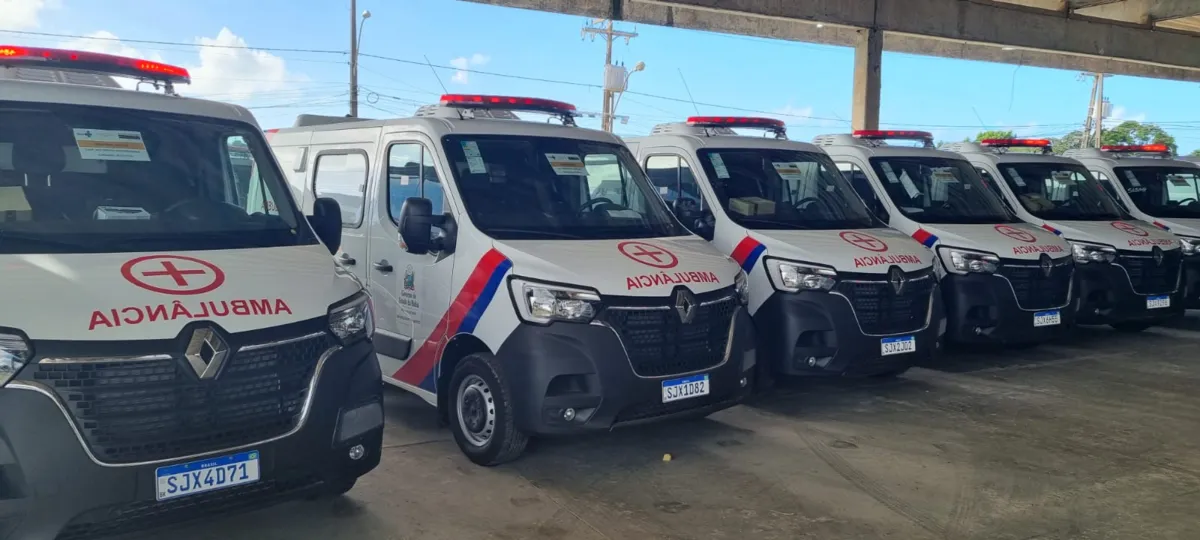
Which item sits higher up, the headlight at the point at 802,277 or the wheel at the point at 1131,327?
the headlight at the point at 802,277

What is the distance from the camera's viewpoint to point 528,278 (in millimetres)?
4785

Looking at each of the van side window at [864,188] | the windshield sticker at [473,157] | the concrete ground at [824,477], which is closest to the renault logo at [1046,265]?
the concrete ground at [824,477]

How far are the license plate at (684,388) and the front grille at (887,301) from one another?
1597mm

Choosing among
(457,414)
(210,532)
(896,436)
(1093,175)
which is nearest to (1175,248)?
(1093,175)

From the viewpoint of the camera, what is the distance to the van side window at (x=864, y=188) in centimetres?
829

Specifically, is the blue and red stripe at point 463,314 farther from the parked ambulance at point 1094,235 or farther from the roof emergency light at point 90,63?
the parked ambulance at point 1094,235

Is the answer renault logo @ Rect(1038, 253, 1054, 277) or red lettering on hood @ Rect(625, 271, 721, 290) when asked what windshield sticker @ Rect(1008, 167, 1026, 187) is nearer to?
renault logo @ Rect(1038, 253, 1054, 277)

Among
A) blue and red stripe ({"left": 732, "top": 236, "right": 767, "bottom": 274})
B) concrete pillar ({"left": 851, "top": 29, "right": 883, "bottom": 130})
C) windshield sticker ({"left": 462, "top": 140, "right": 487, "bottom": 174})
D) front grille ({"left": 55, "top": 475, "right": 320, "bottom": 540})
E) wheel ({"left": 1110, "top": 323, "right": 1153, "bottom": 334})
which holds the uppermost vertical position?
concrete pillar ({"left": 851, "top": 29, "right": 883, "bottom": 130})

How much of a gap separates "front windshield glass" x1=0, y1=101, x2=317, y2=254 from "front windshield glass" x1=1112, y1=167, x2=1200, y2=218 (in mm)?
9943

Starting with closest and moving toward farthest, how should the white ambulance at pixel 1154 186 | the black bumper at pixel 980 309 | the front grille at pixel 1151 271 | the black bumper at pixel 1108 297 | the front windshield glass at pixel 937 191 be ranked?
1. the black bumper at pixel 980 309
2. the front windshield glass at pixel 937 191
3. the black bumper at pixel 1108 297
4. the front grille at pixel 1151 271
5. the white ambulance at pixel 1154 186

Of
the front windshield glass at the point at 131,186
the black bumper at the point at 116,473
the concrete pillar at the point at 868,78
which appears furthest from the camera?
the concrete pillar at the point at 868,78

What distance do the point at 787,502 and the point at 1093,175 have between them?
307 inches

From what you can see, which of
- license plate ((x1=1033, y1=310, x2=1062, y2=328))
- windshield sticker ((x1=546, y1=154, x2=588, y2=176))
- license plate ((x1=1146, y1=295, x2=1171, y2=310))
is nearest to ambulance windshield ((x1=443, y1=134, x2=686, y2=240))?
windshield sticker ((x1=546, y1=154, x2=588, y2=176))

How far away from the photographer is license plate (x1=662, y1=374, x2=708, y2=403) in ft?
16.3
